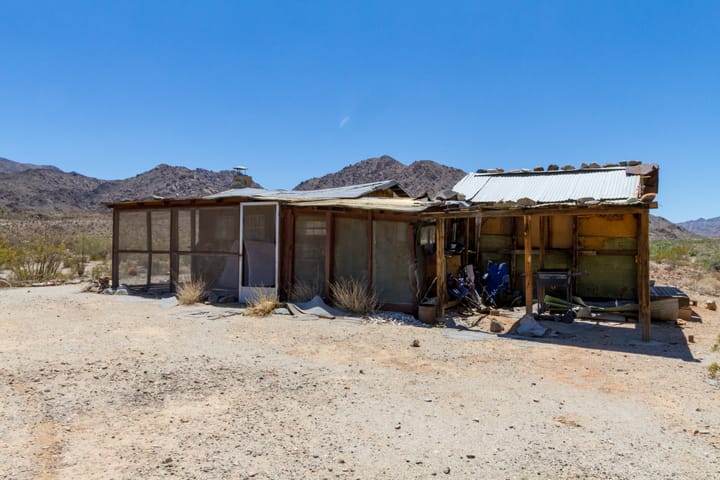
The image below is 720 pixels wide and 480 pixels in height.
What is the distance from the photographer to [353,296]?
10336 millimetres

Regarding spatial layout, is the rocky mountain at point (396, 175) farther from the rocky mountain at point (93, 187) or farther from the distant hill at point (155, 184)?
the rocky mountain at point (93, 187)

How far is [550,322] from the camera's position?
10000mm

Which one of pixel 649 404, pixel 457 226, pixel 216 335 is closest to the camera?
pixel 649 404

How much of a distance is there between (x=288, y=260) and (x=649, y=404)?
26.1ft

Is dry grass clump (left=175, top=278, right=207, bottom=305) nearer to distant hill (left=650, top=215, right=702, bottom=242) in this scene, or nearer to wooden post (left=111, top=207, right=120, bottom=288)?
wooden post (left=111, top=207, right=120, bottom=288)

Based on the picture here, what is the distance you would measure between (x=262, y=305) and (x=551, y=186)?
729 centimetres

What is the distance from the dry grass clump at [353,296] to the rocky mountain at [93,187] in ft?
175

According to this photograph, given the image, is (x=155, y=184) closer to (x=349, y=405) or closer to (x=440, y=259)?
(x=440, y=259)

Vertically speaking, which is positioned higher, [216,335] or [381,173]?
[381,173]

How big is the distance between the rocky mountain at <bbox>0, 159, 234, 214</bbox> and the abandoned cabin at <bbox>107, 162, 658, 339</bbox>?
49515mm

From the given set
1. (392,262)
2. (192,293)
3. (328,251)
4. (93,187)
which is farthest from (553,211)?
(93,187)

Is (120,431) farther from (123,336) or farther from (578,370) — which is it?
(578,370)

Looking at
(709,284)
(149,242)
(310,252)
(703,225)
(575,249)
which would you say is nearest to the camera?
(310,252)

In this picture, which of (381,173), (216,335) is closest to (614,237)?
(216,335)
